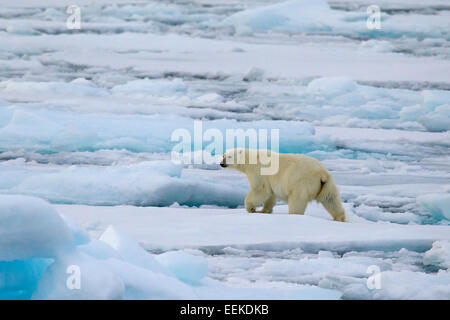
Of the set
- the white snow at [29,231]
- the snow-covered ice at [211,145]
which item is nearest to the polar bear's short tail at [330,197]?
the snow-covered ice at [211,145]

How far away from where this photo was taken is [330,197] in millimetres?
4027

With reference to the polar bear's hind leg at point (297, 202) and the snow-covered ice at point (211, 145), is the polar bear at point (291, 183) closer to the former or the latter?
the polar bear's hind leg at point (297, 202)

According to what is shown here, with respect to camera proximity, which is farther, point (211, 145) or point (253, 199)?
point (211, 145)

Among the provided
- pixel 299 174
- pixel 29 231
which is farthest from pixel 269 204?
pixel 29 231

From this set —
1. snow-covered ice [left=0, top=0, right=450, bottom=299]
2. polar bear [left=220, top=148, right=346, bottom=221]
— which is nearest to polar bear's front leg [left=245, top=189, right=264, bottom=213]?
polar bear [left=220, top=148, right=346, bottom=221]

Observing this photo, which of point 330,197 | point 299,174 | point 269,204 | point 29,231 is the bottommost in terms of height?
point 269,204

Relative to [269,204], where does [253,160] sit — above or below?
above

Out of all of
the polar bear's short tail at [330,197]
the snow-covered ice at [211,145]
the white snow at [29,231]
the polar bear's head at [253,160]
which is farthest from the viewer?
the polar bear's head at [253,160]

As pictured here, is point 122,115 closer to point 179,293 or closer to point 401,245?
point 401,245

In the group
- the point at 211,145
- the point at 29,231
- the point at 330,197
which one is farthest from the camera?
the point at 211,145

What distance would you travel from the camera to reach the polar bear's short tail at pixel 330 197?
400 centimetres

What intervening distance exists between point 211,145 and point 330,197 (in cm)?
291

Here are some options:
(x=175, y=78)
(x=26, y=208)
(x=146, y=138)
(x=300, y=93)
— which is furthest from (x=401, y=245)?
(x=175, y=78)

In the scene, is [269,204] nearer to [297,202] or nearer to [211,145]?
[297,202]
